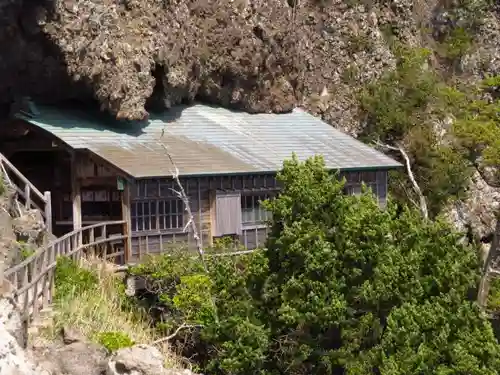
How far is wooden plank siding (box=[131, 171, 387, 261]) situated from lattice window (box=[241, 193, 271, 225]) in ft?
0.47

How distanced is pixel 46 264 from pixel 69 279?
1008 millimetres

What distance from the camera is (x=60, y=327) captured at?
65.9 ft

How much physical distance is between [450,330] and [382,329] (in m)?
1.56

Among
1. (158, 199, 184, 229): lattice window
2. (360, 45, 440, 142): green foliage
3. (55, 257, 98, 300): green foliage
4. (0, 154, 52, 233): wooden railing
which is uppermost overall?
(360, 45, 440, 142): green foliage

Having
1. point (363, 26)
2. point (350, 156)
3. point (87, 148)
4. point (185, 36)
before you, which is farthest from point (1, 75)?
point (363, 26)

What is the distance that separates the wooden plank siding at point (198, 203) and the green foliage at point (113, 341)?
555 centimetres

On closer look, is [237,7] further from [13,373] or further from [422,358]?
[13,373]

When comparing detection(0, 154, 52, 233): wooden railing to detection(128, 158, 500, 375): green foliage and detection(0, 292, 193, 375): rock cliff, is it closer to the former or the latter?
detection(128, 158, 500, 375): green foliage

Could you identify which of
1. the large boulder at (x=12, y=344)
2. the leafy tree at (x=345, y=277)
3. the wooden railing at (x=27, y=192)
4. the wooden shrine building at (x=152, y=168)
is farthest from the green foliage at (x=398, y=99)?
the large boulder at (x=12, y=344)

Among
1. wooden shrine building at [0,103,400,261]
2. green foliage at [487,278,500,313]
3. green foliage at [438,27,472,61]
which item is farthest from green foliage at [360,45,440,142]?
green foliage at [487,278,500,313]

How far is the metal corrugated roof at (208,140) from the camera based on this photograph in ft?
88.6

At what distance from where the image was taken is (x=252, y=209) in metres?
30.5

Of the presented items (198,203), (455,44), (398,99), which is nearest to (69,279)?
(198,203)

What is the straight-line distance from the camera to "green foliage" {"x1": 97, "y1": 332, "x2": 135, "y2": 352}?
68.3 feet
